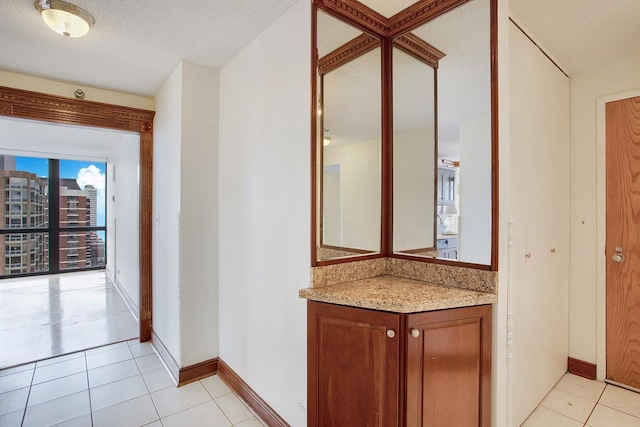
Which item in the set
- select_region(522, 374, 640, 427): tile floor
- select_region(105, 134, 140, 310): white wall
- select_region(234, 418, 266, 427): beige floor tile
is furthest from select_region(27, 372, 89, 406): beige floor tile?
select_region(522, 374, 640, 427): tile floor

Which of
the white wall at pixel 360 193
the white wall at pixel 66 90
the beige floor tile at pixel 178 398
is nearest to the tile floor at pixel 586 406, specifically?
the white wall at pixel 360 193

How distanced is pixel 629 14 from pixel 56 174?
8.52 metres

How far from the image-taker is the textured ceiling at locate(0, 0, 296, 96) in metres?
1.75

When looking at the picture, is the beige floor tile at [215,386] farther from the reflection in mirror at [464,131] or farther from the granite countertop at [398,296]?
the reflection in mirror at [464,131]

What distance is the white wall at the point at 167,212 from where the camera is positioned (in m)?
2.44

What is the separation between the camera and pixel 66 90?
2.79 m

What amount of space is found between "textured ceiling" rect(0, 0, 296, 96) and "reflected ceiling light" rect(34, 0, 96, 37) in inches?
1.8

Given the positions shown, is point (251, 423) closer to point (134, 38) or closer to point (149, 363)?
point (149, 363)

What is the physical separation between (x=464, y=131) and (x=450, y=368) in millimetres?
1172

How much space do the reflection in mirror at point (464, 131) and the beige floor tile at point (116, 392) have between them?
7.71 feet

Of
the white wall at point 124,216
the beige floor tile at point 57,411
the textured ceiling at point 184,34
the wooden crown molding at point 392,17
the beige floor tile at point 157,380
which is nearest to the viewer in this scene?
the wooden crown molding at point 392,17

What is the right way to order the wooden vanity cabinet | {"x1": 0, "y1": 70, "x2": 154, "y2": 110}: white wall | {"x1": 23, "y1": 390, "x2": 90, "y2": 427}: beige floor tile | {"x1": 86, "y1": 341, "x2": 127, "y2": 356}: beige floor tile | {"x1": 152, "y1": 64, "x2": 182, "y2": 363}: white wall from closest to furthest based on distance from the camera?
the wooden vanity cabinet, {"x1": 23, "y1": 390, "x2": 90, "y2": 427}: beige floor tile, {"x1": 152, "y1": 64, "x2": 182, "y2": 363}: white wall, {"x1": 0, "y1": 70, "x2": 154, "y2": 110}: white wall, {"x1": 86, "y1": 341, "x2": 127, "y2": 356}: beige floor tile

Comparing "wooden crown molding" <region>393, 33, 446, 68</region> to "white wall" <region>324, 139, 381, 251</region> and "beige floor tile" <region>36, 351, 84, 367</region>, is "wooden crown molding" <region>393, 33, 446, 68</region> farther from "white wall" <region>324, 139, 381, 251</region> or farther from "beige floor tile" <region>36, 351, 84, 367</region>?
"beige floor tile" <region>36, 351, 84, 367</region>

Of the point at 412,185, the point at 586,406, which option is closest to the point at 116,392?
the point at 412,185
